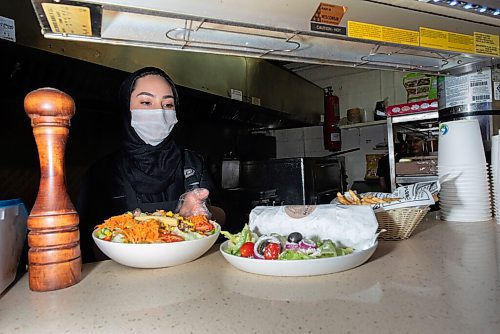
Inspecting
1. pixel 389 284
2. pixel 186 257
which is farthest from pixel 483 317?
pixel 186 257

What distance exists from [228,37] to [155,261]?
68 cm

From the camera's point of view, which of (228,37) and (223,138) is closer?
(228,37)

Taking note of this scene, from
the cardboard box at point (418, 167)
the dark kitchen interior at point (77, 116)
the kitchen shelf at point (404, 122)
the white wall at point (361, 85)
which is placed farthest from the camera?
the white wall at point (361, 85)

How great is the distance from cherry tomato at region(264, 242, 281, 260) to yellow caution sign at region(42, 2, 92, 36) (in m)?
0.69

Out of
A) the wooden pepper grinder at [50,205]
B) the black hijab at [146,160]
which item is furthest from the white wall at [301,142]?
the wooden pepper grinder at [50,205]

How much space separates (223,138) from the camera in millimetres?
3295

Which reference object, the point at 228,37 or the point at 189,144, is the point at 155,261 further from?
the point at 189,144

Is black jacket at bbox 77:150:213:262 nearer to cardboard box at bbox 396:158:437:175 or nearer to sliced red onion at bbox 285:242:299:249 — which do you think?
sliced red onion at bbox 285:242:299:249

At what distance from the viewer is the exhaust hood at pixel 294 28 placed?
90cm

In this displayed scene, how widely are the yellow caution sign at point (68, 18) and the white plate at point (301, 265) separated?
2.19ft

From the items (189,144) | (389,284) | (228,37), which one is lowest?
(389,284)

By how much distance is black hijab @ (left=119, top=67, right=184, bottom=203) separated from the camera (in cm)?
143

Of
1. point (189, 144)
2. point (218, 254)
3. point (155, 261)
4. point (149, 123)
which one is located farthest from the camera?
point (189, 144)

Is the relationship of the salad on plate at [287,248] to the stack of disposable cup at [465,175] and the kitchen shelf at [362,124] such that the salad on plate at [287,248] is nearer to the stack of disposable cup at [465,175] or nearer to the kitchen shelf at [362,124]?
the stack of disposable cup at [465,175]
